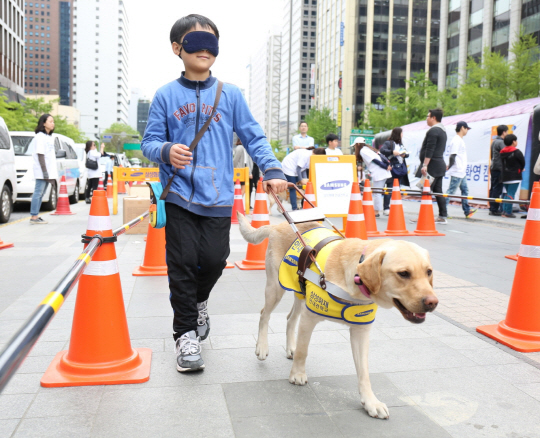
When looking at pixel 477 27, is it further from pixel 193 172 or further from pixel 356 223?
pixel 193 172

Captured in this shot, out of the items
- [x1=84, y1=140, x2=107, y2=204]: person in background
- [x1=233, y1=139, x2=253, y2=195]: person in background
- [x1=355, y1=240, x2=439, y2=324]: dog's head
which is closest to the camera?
[x1=355, y1=240, x2=439, y2=324]: dog's head

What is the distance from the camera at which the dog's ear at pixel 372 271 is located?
7.39 feet

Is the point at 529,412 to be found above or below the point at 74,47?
below

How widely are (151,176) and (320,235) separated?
9.88 m

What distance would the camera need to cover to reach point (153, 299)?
466 centimetres

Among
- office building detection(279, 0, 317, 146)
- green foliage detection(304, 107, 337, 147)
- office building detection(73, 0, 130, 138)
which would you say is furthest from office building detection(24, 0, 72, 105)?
green foliage detection(304, 107, 337, 147)

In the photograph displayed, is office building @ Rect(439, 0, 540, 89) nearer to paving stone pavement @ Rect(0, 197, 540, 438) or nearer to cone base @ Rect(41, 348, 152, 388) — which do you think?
paving stone pavement @ Rect(0, 197, 540, 438)

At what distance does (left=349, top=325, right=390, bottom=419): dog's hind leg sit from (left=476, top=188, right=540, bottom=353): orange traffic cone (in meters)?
1.50

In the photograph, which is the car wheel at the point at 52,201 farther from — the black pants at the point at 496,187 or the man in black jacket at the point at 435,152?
the black pants at the point at 496,187

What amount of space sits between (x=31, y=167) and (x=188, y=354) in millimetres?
11017

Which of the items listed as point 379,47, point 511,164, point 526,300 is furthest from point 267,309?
point 379,47

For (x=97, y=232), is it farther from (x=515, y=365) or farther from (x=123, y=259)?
(x=123, y=259)

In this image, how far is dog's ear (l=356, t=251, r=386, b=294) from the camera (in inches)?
88.7

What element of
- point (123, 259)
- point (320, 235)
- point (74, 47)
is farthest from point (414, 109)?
point (74, 47)
